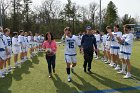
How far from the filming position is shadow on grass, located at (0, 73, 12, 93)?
11188 millimetres

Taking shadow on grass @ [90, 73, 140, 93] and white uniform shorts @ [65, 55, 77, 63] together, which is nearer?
shadow on grass @ [90, 73, 140, 93]

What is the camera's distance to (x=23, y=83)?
12289 millimetres

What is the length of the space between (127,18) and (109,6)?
6.25m

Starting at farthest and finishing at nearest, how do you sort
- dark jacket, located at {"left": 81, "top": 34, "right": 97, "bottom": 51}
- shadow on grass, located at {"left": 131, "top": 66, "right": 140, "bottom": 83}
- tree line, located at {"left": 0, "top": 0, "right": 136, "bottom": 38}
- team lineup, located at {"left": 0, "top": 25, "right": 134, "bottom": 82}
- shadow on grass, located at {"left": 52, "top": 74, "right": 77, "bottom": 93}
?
1. tree line, located at {"left": 0, "top": 0, "right": 136, "bottom": 38}
2. dark jacket, located at {"left": 81, "top": 34, "right": 97, "bottom": 51}
3. shadow on grass, located at {"left": 131, "top": 66, "right": 140, "bottom": 83}
4. team lineup, located at {"left": 0, "top": 25, "right": 134, "bottom": 82}
5. shadow on grass, located at {"left": 52, "top": 74, "right": 77, "bottom": 93}

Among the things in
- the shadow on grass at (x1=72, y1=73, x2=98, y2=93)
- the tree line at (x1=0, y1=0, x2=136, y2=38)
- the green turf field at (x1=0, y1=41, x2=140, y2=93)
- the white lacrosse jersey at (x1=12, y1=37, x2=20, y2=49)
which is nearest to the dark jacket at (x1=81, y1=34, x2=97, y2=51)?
the green turf field at (x1=0, y1=41, x2=140, y2=93)

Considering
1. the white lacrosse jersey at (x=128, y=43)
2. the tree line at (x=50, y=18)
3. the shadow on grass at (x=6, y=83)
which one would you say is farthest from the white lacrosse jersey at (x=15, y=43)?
the tree line at (x=50, y=18)

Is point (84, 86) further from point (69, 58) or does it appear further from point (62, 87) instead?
point (69, 58)

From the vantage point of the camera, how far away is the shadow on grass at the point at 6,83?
11.2m

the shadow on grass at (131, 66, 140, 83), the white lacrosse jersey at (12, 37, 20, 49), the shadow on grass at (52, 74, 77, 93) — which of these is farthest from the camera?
the white lacrosse jersey at (12, 37, 20, 49)

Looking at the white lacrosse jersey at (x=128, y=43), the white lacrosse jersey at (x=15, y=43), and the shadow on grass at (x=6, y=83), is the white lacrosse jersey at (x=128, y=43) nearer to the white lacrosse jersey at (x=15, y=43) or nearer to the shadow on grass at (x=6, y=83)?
the shadow on grass at (x=6, y=83)

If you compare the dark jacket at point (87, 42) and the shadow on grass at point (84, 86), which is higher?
the dark jacket at point (87, 42)

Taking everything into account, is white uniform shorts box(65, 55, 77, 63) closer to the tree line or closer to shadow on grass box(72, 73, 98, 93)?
shadow on grass box(72, 73, 98, 93)

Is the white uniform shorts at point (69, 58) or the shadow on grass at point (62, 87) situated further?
the white uniform shorts at point (69, 58)

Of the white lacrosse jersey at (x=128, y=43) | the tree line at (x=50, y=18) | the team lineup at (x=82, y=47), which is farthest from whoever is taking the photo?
the tree line at (x=50, y=18)
